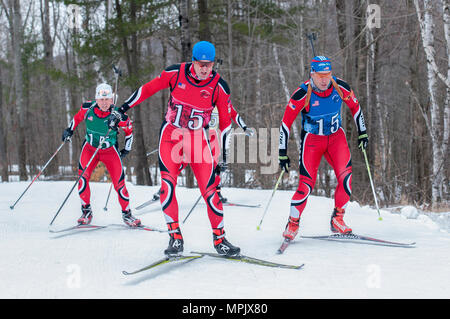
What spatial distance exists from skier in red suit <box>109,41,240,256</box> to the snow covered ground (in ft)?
1.42

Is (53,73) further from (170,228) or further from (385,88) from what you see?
(385,88)

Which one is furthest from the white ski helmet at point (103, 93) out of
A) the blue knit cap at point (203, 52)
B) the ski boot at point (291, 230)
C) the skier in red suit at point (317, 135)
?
the ski boot at point (291, 230)

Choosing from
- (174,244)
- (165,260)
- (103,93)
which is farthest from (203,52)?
(103,93)

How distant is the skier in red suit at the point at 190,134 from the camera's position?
4.34 meters

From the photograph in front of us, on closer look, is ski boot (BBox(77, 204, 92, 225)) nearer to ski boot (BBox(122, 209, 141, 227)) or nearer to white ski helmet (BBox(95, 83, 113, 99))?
ski boot (BBox(122, 209, 141, 227))

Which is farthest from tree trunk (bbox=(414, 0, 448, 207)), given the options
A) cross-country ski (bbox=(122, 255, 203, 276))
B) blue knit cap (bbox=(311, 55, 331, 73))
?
cross-country ski (bbox=(122, 255, 203, 276))

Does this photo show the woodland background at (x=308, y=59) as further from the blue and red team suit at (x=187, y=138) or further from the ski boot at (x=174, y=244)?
the ski boot at (x=174, y=244)

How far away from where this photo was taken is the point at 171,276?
3811 millimetres

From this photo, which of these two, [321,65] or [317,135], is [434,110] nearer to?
[317,135]

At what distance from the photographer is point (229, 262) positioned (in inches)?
168

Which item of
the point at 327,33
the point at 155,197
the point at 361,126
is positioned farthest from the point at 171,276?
the point at 327,33

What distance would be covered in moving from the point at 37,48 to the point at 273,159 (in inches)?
763

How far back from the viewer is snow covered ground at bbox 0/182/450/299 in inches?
134

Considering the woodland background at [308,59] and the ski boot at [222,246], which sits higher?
the woodland background at [308,59]
